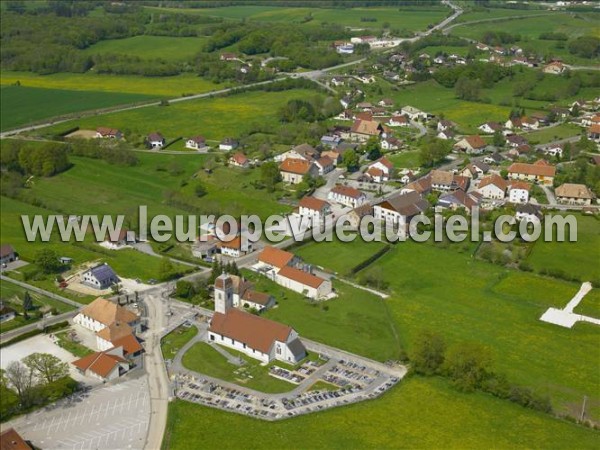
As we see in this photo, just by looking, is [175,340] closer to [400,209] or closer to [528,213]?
[400,209]

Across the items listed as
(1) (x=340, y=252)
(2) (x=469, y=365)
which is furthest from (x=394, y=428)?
(1) (x=340, y=252)

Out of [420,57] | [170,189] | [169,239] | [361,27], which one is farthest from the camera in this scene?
[361,27]

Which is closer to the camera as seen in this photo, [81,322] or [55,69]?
[81,322]

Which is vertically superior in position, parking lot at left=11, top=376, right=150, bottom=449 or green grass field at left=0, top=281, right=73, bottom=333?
green grass field at left=0, top=281, right=73, bottom=333

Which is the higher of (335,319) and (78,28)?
(78,28)

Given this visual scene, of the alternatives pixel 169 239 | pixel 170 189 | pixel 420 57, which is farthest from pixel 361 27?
pixel 169 239

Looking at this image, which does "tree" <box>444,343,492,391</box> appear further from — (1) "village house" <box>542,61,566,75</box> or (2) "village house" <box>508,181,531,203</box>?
(1) "village house" <box>542,61,566,75</box>

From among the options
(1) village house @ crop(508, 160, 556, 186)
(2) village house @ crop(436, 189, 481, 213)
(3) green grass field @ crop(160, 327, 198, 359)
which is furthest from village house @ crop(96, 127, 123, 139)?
(3) green grass field @ crop(160, 327, 198, 359)

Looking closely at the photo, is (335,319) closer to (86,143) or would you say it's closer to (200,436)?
(200,436)

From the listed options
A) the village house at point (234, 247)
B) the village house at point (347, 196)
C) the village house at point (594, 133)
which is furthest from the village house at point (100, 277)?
the village house at point (594, 133)
